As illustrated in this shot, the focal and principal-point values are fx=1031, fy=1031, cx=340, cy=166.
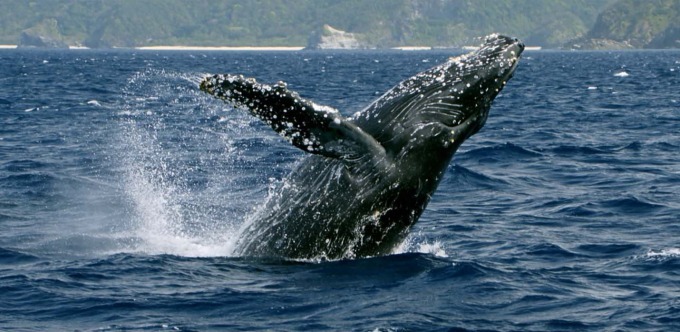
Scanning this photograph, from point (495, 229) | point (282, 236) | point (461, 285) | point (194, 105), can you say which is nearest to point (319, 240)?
point (282, 236)

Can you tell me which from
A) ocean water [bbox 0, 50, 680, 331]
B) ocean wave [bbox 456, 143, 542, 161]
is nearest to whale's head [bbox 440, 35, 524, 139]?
ocean water [bbox 0, 50, 680, 331]

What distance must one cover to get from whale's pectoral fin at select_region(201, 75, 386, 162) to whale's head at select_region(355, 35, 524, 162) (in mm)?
756

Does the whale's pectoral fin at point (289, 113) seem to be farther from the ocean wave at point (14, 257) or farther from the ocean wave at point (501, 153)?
the ocean wave at point (501, 153)

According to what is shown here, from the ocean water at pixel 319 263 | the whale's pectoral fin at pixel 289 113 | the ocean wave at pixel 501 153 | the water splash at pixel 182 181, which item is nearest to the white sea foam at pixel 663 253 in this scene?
the ocean water at pixel 319 263

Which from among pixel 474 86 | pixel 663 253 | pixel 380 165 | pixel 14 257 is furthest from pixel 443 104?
pixel 14 257

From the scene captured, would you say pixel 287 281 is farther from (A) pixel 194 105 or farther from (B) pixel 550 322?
(A) pixel 194 105

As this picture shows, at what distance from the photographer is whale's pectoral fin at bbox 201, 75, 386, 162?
30.9ft

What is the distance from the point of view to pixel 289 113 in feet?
31.3

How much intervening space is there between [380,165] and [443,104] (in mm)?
1038

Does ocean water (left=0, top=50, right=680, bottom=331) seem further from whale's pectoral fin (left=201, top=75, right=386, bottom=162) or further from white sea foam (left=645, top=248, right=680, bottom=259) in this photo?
whale's pectoral fin (left=201, top=75, right=386, bottom=162)

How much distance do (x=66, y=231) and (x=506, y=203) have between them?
677 centimetres

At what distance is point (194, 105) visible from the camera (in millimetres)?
37062

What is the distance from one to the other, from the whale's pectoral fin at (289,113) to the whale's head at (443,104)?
0.76m

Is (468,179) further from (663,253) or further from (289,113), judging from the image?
(289,113)
